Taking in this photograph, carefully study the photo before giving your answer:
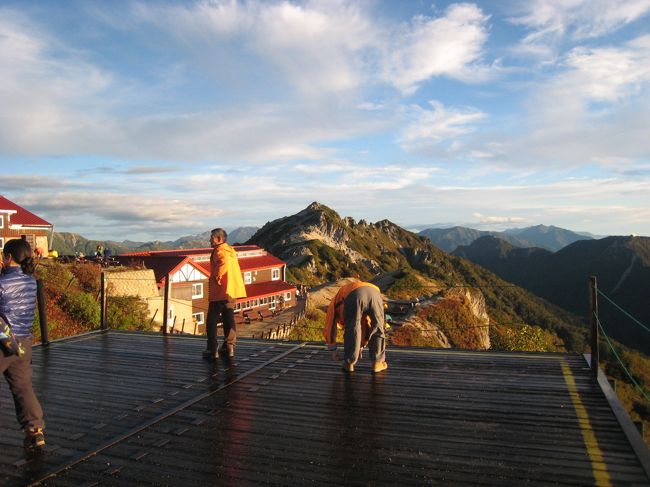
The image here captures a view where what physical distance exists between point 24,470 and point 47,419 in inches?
54.9

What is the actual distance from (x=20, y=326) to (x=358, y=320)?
408 cm

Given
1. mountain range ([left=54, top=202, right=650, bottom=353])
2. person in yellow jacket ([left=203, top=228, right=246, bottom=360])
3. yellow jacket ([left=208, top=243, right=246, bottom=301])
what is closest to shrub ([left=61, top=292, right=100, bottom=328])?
person in yellow jacket ([left=203, top=228, right=246, bottom=360])

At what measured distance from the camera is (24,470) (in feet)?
13.8

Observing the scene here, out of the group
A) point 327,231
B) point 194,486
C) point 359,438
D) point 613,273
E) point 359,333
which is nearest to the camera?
point 194,486

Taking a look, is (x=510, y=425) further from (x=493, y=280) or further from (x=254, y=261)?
(x=493, y=280)

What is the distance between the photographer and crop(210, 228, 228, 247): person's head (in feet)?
25.6

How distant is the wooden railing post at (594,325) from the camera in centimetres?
677

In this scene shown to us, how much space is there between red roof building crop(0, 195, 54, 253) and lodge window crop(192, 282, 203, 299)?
1173cm

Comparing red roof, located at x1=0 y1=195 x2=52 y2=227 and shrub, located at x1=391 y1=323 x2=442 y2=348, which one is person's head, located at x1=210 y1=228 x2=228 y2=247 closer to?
shrub, located at x1=391 y1=323 x2=442 y2=348

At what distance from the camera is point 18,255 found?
15.0 feet

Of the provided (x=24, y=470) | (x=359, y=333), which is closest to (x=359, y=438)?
(x=359, y=333)

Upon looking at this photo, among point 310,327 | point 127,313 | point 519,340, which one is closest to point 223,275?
point 127,313

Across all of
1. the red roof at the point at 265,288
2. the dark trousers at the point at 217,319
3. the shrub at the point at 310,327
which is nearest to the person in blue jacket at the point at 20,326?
the dark trousers at the point at 217,319

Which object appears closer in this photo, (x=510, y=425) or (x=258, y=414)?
(x=510, y=425)
